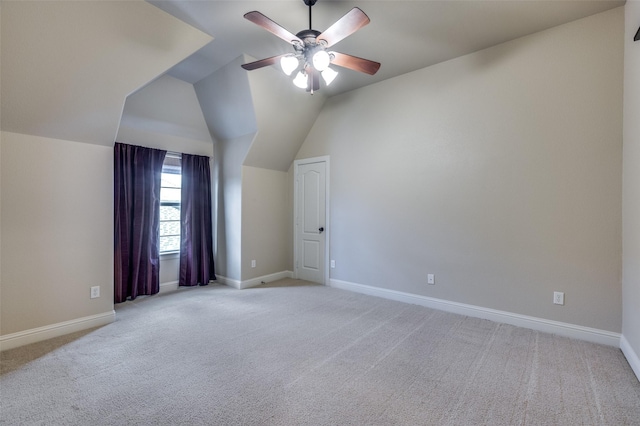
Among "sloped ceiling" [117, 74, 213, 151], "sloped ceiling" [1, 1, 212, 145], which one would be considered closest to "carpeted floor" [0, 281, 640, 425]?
"sloped ceiling" [1, 1, 212, 145]

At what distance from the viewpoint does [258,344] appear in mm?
2670

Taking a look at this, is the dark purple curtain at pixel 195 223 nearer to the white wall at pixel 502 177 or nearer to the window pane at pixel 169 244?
the window pane at pixel 169 244

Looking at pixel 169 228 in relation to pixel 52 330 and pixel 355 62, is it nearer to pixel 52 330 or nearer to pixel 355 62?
pixel 52 330

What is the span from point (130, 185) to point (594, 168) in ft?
17.2

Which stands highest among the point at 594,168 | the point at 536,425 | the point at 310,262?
the point at 594,168

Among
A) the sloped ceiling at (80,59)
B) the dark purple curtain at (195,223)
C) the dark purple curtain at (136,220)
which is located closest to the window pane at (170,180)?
the dark purple curtain at (195,223)

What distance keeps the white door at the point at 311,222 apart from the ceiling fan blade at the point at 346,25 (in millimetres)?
2598

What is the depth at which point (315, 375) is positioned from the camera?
218 cm

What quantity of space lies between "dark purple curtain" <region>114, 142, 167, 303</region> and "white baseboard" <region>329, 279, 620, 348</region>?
3038mm

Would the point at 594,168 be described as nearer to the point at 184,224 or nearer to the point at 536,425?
the point at 536,425

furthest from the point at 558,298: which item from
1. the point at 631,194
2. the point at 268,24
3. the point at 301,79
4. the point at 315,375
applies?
the point at 268,24

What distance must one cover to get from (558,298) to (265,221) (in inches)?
158

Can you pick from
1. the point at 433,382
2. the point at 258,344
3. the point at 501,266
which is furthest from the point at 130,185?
the point at 501,266

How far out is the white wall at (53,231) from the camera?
2609 millimetres
